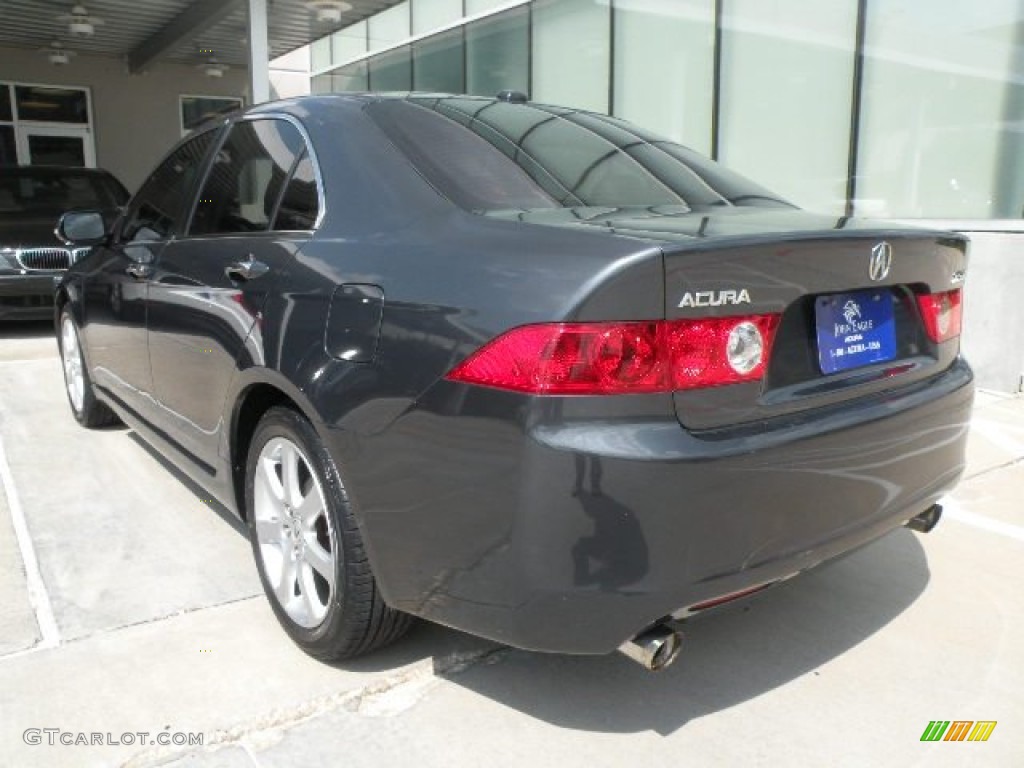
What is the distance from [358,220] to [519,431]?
895mm

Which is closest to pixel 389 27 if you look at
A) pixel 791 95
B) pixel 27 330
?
pixel 27 330

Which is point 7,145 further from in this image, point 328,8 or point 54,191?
point 54,191

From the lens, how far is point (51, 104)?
50.1 feet

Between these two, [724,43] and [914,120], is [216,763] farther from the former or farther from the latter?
[724,43]

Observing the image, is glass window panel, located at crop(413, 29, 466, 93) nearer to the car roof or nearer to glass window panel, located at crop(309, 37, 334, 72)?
glass window panel, located at crop(309, 37, 334, 72)

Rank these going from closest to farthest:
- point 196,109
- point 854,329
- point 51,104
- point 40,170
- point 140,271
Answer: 1. point 854,329
2. point 140,271
3. point 40,170
4. point 51,104
5. point 196,109

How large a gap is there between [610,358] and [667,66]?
321 inches

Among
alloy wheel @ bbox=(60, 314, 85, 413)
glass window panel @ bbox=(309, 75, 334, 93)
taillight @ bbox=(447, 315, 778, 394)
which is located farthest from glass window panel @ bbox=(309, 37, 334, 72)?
taillight @ bbox=(447, 315, 778, 394)

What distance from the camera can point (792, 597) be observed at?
9.45ft

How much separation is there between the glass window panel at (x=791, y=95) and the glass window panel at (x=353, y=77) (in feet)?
26.2

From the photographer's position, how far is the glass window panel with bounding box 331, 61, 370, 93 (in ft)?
48.2

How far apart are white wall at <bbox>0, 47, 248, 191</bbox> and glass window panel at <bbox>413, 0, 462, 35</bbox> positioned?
17.4 ft

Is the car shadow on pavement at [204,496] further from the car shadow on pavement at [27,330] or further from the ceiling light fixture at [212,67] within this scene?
the ceiling light fixture at [212,67]

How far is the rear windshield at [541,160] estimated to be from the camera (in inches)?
90.1
